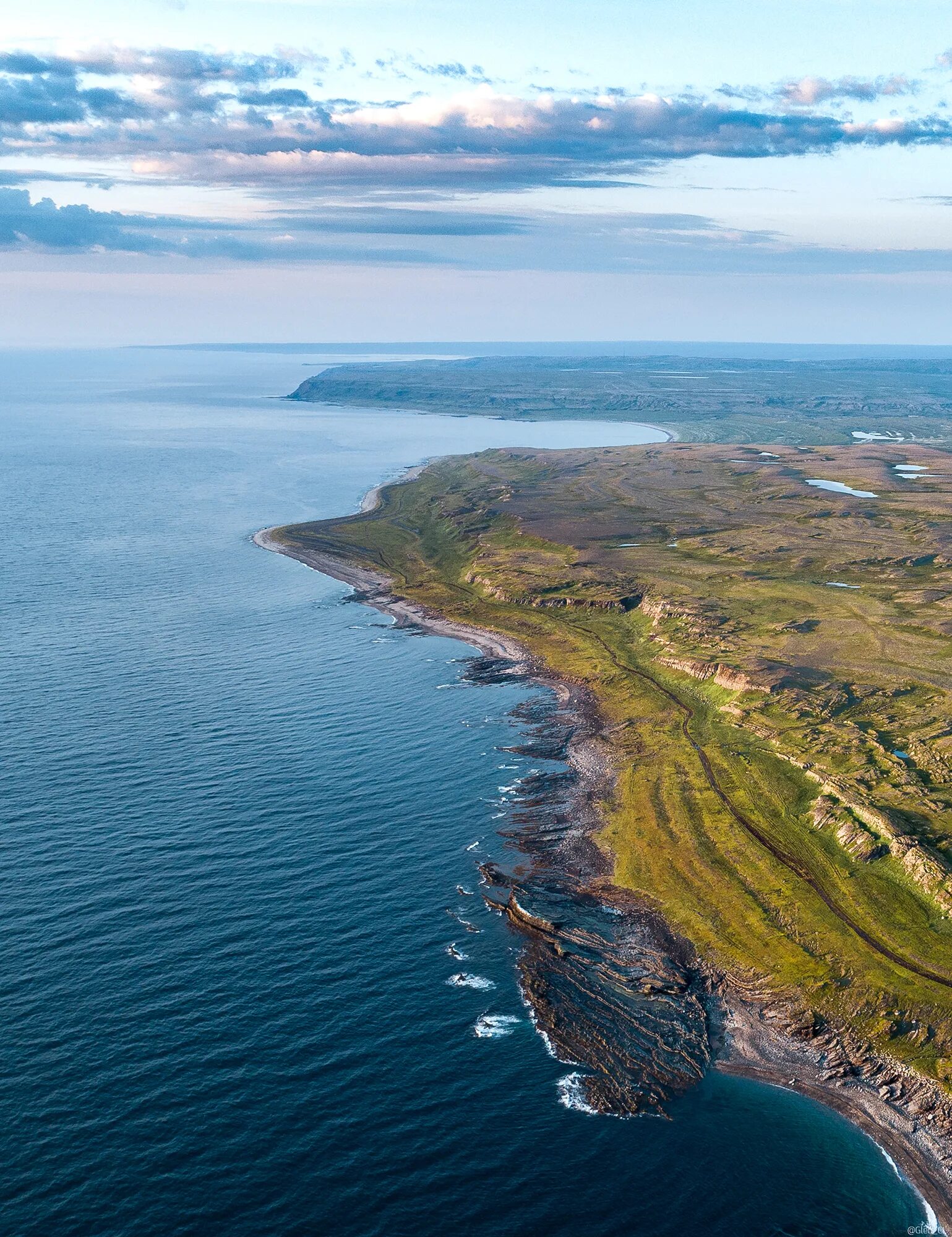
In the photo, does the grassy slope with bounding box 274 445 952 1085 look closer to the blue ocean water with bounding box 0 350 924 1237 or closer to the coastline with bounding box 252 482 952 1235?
the coastline with bounding box 252 482 952 1235

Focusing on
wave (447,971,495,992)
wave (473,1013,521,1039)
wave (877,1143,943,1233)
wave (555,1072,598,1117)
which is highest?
wave (447,971,495,992)

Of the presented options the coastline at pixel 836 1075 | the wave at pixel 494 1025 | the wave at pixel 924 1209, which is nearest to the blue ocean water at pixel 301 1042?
the wave at pixel 494 1025

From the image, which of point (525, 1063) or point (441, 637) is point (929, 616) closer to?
point (441, 637)

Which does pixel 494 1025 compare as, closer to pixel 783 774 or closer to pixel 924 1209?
pixel 924 1209

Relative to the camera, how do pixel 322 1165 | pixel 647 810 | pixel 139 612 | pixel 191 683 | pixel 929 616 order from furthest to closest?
pixel 139 612 < pixel 929 616 < pixel 191 683 < pixel 647 810 < pixel 322 1165

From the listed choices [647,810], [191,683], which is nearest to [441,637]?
[191,683]

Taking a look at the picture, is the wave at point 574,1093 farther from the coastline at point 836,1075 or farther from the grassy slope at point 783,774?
the grassy slope at point 783,774

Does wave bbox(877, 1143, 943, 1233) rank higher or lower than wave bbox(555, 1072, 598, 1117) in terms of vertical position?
lower

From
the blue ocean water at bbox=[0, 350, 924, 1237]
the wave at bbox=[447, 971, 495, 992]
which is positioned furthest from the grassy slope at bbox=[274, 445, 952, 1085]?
the wave at bbox=[447, 971, 495, 992]
